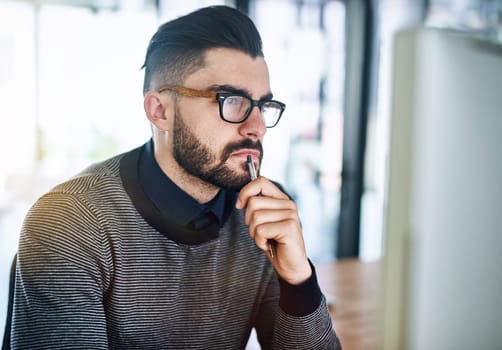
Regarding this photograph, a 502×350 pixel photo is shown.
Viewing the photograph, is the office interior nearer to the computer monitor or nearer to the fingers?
the computer monitor

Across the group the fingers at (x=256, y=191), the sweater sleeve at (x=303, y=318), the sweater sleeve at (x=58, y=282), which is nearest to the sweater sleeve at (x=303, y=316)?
the sweater sleeve at (x=303, y=318)

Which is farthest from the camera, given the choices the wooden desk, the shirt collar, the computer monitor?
the wooden desk

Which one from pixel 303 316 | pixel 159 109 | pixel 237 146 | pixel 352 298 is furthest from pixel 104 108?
pixel 352 298

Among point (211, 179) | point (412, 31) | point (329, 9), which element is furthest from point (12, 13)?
point (329, 9)

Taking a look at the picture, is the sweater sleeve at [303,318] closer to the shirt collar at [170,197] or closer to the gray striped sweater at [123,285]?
the gray striped sweater at [123,285]

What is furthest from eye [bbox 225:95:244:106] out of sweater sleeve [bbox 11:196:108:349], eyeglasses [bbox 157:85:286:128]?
sweater sleeve [bbox 11:196:108:349]

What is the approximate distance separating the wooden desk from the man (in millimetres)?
210

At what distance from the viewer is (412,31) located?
256 millimetres

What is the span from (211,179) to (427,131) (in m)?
0.41

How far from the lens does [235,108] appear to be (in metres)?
0.61

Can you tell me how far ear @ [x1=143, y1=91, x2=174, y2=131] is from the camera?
642 millimetres

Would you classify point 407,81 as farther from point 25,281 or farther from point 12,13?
point 12,13

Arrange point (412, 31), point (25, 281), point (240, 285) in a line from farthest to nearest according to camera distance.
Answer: point (240, 285)
point (25, 281)
point (412, 31)

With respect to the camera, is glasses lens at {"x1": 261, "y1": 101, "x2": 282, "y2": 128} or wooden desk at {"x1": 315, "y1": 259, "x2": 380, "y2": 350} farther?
wooden desk at {"x1": 315, "y1": 259, "x2": 380, "y2": 350}
